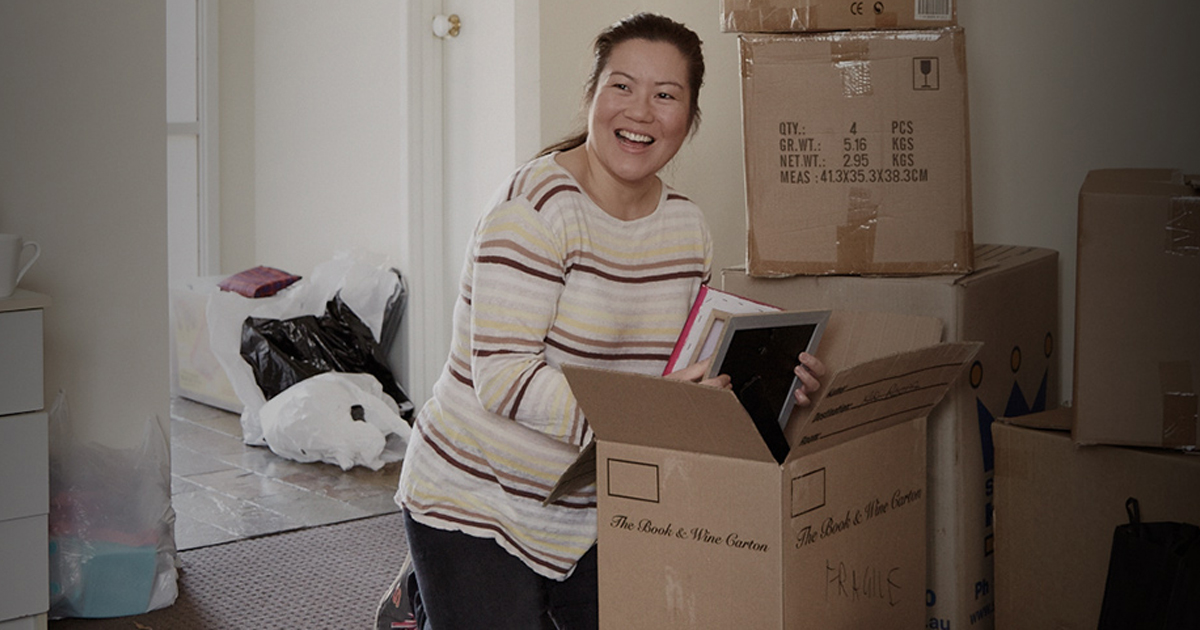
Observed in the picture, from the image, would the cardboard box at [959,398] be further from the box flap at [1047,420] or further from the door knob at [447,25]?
the door knob at [447,25]

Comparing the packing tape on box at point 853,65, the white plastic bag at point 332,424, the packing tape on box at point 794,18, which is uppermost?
the packing tape on box at point 794,18

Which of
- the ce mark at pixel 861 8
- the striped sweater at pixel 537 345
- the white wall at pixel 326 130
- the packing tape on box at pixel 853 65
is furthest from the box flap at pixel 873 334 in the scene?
the white wall at pixel 326 130

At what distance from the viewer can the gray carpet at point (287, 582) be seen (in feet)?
7.57

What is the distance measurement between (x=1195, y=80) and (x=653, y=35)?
0.99 meters

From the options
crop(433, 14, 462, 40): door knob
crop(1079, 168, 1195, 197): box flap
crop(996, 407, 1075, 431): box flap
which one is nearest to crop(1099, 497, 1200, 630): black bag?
crop(996, 407, 1075, 431): box flap

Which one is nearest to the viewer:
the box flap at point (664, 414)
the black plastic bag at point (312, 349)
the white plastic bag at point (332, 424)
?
the box flap at point (664, 414)

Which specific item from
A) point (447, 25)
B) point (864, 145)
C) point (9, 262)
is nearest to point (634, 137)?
point (864, 145)

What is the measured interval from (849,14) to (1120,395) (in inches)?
24.9

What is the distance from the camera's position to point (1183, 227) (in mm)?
1480

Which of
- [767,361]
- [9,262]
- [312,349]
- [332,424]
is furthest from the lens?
[312,349]

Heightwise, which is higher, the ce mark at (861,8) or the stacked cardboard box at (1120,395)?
the ce mark at (861,8)

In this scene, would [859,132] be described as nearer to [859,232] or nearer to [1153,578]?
[859,232]

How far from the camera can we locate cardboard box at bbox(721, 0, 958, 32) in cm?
166

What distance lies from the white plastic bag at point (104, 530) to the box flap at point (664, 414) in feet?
4.89
